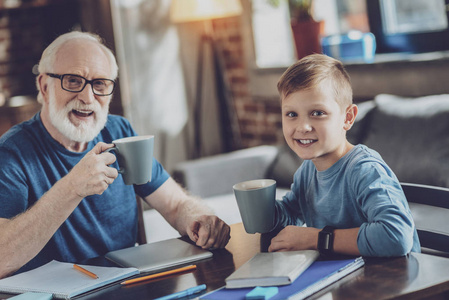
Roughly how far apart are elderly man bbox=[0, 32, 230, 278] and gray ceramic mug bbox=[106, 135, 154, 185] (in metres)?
0.24

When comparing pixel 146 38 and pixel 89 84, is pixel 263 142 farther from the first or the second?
pixel 89 84

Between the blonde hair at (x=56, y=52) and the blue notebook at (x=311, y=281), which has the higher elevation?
the blonde hair at (x=56, y=52)

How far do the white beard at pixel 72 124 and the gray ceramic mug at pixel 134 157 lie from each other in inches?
16.6

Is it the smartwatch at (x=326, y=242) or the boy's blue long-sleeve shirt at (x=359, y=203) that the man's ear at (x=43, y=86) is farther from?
the smartwatch at (x=326, y=242)

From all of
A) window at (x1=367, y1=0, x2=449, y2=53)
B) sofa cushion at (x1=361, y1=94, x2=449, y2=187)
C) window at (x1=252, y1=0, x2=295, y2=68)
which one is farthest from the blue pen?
window at (x1=252, y1=0, x2=295, y2=68)

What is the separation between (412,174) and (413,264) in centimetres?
138

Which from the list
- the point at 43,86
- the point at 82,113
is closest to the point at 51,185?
the point at 82,113

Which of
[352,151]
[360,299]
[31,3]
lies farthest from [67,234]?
[31,3]

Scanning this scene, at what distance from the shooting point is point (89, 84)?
1765 mm

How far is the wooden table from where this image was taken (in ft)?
3.34

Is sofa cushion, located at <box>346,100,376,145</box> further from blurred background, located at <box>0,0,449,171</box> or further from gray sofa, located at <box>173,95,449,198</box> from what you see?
blurred background, located at <box>0,0,449,171</box>

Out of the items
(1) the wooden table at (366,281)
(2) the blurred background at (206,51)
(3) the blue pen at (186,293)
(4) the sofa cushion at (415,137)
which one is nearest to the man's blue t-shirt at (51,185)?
(1) the wooden table at (366,281)

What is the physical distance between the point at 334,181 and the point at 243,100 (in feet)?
10.2

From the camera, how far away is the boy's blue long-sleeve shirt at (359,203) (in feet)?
3.79
